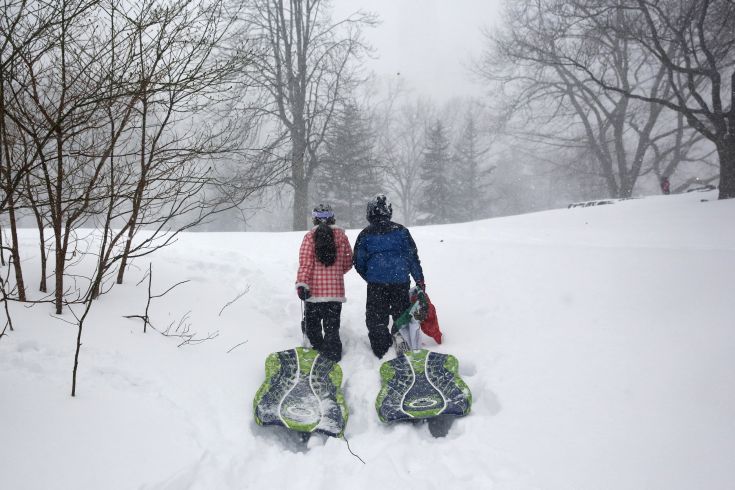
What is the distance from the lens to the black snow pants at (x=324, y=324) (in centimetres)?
391

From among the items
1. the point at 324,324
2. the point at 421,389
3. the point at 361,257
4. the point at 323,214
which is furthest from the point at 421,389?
the point at 323,214

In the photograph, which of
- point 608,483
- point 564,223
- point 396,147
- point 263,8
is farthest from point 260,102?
point 396,147

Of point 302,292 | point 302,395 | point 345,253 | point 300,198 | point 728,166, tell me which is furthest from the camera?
point 300,198

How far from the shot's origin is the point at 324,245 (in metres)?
3.87

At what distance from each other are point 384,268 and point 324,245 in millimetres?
696

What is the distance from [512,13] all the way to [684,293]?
14.2 metres

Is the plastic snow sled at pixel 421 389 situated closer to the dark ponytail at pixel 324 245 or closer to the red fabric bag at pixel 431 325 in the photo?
the red fabric bag at pixel 431 325

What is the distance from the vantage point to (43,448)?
216 centimetres

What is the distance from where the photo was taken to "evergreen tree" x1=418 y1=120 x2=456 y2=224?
24844 mm

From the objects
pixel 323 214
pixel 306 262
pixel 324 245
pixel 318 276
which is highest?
pixel 323 214

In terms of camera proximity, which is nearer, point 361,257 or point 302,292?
point 302,292

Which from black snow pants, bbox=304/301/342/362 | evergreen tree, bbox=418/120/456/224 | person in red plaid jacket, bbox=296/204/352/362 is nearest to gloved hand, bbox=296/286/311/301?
person in red plaid jacket, bbox=296/204/352/362

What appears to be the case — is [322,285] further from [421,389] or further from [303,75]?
[303,75]

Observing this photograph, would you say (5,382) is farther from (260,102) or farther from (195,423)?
(260,102)
